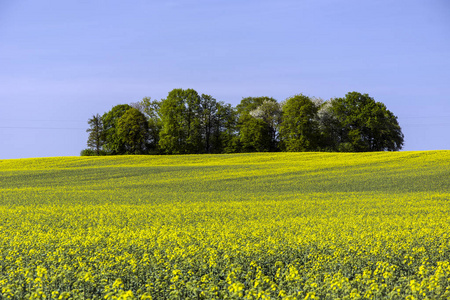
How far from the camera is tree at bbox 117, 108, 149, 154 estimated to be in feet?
227

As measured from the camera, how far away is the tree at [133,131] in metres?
69.2

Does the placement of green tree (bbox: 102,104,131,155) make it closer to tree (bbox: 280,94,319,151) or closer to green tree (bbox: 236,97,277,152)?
green tree (bbox: 236,97,277,152)

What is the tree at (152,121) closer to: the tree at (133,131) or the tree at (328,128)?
the tree at (133,131)

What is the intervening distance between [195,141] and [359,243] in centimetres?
5634

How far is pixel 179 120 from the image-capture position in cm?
6869

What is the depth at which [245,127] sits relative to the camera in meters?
69.4

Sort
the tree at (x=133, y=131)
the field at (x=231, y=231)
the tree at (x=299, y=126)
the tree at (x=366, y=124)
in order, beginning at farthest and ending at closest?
the tree at (x=366, y=124) → the tree at (x=133, y=131) → the tree at (x=299, y=126) → the field at (x=231, y=231)

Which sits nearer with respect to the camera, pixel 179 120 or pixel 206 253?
pixel 206 253

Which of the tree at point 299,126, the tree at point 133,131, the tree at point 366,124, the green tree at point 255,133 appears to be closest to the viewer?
the tree at point 299,126

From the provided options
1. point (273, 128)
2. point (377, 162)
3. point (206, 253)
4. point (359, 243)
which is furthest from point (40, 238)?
point (273, 128)

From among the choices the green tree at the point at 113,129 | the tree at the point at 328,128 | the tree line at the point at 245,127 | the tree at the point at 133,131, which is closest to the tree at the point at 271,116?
the tree line at the point at 245,127

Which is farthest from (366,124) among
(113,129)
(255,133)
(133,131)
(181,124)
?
(113,129)

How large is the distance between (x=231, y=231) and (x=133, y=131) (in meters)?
56.5

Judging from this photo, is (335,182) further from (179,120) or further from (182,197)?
(179,120)
